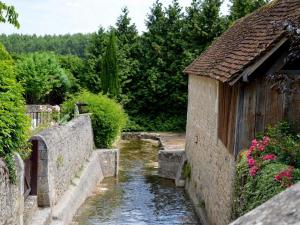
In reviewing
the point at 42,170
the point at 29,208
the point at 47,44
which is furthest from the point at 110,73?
the point at 47,44

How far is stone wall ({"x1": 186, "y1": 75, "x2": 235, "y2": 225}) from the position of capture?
A: 39.8 feet

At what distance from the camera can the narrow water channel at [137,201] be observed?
1539cm

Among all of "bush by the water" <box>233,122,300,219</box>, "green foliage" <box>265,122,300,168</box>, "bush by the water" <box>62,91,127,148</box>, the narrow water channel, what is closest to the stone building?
"green foliage" <box>265,122,300,168</box>

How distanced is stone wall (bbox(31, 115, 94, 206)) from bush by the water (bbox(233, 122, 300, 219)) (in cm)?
505

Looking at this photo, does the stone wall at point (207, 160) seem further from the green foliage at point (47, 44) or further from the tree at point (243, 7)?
the green foliage at point (47, 44)

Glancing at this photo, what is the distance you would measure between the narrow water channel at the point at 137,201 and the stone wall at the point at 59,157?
4.58 feet

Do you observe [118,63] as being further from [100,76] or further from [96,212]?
[96,212]

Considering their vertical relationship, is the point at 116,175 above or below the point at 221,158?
below

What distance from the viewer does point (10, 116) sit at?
8.34m

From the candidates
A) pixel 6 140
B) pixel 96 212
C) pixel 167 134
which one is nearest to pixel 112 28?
pixel 167 134

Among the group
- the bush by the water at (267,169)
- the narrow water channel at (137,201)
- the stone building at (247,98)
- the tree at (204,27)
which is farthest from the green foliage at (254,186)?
the tree at (204,27)

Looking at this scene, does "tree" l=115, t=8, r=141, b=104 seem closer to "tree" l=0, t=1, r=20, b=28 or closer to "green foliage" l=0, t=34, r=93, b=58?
"tree" l=0, t=1, r=20, b=28

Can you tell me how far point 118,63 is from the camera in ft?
116

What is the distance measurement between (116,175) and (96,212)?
6.85 metres
